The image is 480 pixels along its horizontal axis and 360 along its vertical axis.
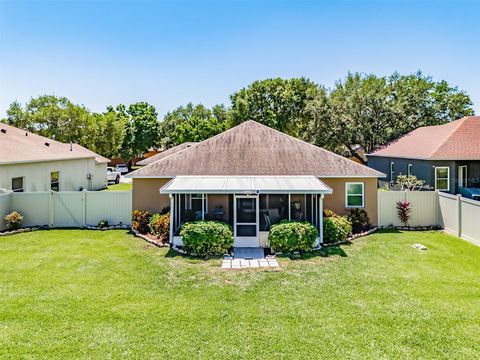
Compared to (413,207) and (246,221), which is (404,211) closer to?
(413,207)

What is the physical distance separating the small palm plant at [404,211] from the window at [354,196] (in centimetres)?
219

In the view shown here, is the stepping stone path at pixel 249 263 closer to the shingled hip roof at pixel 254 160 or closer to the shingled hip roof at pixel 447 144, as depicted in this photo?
the shingled hip roof at pixel 254 160

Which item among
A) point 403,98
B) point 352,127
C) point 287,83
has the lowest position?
point 352,127

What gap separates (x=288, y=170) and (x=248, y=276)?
8610 millimetres

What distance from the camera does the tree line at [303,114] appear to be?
37938 millimetres

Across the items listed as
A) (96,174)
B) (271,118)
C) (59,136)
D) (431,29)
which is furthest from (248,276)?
(59,136)

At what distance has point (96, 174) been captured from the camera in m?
35.8

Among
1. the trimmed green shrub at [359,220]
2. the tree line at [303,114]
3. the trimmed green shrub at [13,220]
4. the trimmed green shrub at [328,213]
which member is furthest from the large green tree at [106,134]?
the trimmed green shrub at [359,220]

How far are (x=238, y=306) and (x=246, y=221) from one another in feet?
22.5

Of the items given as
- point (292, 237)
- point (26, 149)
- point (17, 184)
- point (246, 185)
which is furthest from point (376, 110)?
point (17, 184)

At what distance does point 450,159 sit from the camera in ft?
77.1

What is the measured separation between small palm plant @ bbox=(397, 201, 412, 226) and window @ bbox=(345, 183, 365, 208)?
2190mm

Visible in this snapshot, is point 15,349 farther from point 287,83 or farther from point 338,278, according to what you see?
point 287,83

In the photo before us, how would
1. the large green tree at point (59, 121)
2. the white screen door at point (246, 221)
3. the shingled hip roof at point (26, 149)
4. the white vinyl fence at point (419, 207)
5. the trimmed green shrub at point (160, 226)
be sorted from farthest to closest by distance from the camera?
the large green tree at point (59, 121), the shingled hip roof at point (26, 149), the white vinyl fence at point (419, 207), the trimmed green shrub at point (160, 226), the white screen door at point (246, 221)
